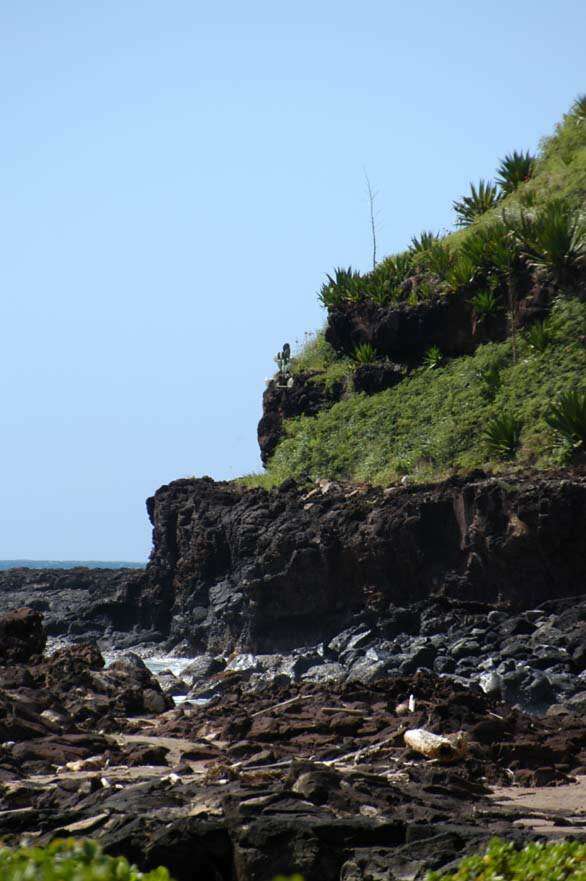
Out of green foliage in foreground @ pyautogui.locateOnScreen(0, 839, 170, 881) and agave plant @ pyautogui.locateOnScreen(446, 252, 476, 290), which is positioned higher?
agave plant @ pyautogui.locateOnScreen(446, 252, 476, 290)

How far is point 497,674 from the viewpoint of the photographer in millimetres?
16406

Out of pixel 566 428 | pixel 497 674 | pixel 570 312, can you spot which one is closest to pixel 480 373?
pixel 570 312

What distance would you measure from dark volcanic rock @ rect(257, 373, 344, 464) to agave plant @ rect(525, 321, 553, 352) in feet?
23.6

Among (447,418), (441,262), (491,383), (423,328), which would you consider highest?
(441,262)

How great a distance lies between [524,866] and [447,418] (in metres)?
24.1

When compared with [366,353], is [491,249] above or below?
above

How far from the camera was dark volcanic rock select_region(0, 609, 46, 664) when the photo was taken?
60.5 ft

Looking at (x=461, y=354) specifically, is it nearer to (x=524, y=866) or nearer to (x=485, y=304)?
(x=485, y=304)

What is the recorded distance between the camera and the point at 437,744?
10.8m

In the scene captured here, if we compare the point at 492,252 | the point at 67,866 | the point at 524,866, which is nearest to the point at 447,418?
the point at 492,252

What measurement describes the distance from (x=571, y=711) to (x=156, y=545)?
19941 mm

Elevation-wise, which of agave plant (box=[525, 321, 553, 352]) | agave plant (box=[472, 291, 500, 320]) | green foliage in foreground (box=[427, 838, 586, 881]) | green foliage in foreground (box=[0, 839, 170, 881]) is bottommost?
green foliage in foreground (box=[427, 838, 586, 881])

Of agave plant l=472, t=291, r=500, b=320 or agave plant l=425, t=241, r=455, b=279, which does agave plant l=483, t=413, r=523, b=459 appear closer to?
agave plant l=472, t=291, r=500, b=320

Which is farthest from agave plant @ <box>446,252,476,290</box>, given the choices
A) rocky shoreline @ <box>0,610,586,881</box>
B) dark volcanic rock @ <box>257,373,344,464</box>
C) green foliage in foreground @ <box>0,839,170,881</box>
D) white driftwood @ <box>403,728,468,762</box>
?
green foliage in foreground @ <box>0,839,170,881</box>
